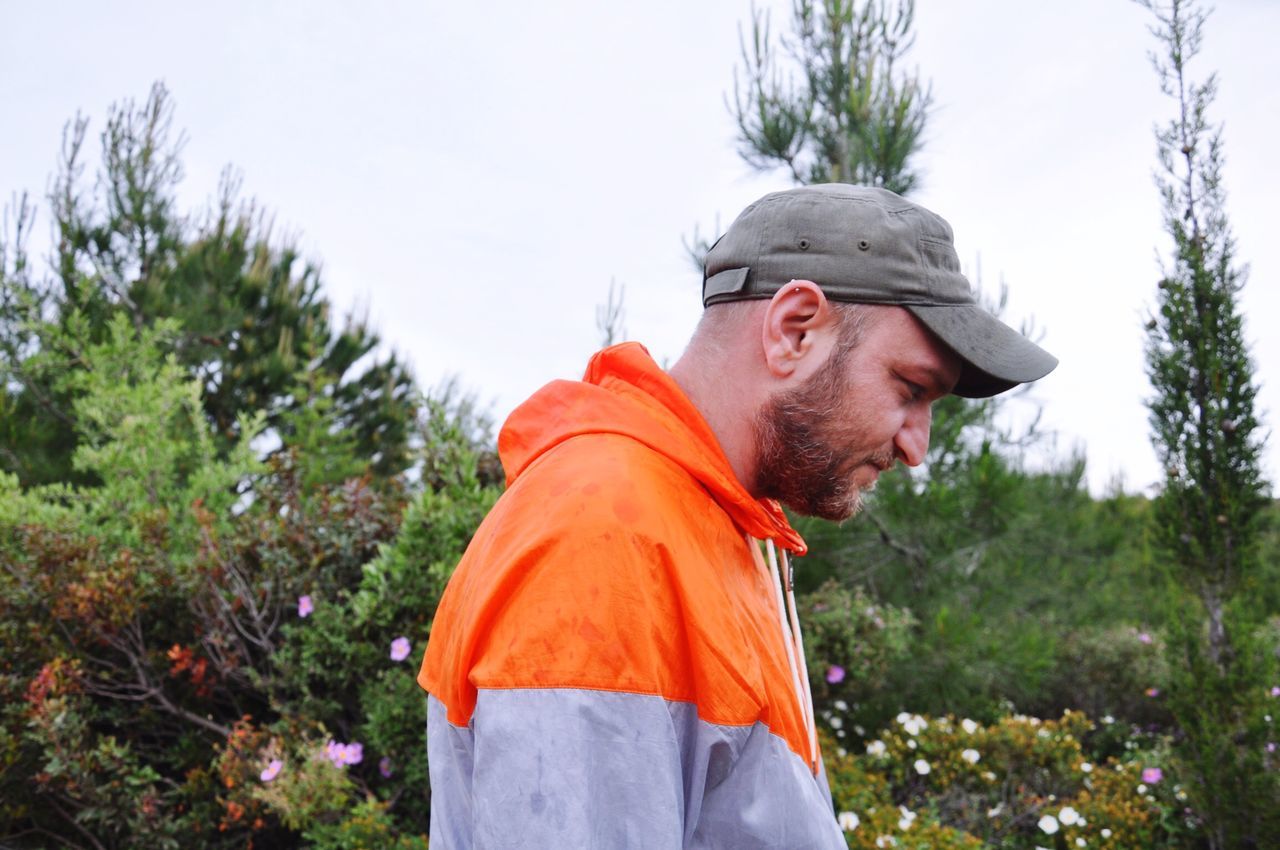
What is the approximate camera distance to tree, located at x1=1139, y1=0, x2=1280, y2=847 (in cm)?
444

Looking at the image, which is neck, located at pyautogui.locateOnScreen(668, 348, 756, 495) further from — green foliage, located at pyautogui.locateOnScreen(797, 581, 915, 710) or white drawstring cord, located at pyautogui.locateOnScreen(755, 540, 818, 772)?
green foliage, located at pyautogui.locateOnScreen(797, 581, 915, 710)

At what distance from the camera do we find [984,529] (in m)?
6.59

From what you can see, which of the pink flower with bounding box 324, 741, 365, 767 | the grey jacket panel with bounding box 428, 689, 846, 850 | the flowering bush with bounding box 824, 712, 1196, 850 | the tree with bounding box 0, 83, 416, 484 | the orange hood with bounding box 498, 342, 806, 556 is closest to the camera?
the grey jacket panel with bounding box 428, 689, 846, 850

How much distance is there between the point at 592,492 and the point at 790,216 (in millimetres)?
522

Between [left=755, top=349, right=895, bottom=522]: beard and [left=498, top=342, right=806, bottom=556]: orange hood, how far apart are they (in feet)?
0.17

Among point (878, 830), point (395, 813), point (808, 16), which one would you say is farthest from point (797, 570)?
point (808, 16)

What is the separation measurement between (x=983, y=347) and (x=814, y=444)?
27 cm

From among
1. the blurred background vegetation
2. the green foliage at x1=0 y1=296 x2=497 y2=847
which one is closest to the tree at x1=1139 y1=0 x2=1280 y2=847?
the blurred background vegetation

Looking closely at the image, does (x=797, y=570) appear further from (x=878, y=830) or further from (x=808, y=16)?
(x=808, y=16)

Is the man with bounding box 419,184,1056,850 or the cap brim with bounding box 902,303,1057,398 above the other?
the cap brim with bounding box 902,303,1057,398

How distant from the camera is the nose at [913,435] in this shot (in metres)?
1.43

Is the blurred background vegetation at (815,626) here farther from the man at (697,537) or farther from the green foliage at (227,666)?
the man at (697,537)

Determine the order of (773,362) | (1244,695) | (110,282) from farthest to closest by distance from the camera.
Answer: (110,282) → (1244,695) → (773,362)

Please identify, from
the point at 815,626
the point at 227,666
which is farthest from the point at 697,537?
the point at 815,626
